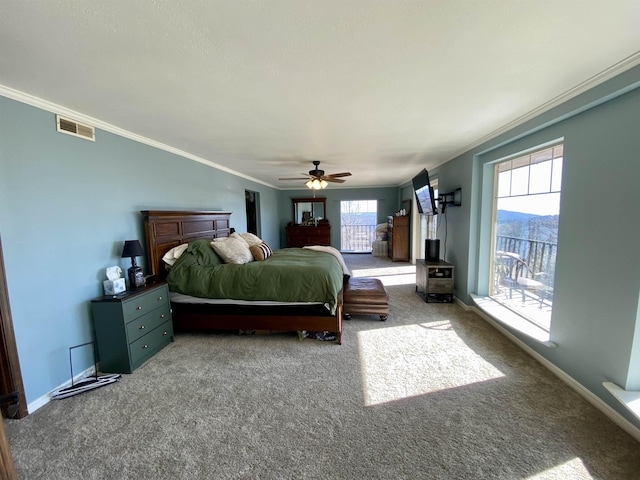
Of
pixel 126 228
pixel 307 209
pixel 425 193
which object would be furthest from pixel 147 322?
pixel 307 209

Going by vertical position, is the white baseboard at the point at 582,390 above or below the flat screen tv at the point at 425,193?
below

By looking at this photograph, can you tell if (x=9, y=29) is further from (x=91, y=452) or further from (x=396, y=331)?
(x=396, y=331)

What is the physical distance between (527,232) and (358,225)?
6149 millimetres

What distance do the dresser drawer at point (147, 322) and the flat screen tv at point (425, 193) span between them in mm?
3771

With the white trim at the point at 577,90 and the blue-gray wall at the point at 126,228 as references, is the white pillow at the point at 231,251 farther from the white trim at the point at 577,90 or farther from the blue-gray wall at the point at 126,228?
the white trim at the point at 577,90

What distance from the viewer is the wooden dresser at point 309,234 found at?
820 centimetres

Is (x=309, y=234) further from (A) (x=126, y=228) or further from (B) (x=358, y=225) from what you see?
(A) (x=126, y=228)

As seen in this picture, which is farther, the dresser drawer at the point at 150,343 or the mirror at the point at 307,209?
the mirror at the point at 307,209

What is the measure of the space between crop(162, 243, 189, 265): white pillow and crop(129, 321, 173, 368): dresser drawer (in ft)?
2.42

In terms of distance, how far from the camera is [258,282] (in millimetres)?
2926

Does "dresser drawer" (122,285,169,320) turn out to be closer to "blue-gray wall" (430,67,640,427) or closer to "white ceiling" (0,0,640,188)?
"white ceiling" (0,0,640,188)

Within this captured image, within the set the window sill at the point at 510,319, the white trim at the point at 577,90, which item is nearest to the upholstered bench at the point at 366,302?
the window sill at the point at 510,319

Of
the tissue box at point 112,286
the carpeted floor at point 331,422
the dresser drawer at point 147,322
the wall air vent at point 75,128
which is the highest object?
the wall air vent at point 75,128

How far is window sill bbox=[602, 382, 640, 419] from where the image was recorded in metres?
1.56
